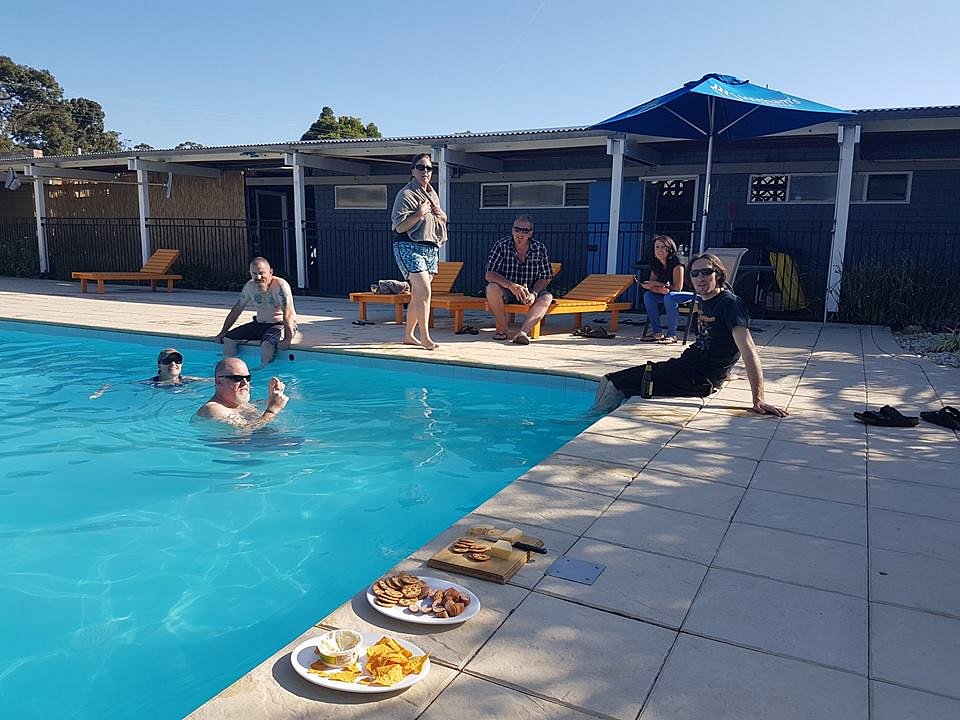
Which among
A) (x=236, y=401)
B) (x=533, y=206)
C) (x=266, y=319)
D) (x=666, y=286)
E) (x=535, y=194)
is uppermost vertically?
(x=535, y=194)

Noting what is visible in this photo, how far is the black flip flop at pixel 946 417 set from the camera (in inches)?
166

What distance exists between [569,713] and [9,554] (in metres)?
3.06

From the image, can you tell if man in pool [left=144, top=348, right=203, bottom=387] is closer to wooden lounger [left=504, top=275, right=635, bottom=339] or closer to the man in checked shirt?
the man in checked shirt

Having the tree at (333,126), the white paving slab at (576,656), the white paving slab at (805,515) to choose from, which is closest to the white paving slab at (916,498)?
the white paving slab at (805,515)

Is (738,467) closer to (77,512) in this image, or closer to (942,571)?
(942,571)

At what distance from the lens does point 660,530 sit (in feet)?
8.69

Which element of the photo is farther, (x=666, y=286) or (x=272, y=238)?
(x=272, y=238)

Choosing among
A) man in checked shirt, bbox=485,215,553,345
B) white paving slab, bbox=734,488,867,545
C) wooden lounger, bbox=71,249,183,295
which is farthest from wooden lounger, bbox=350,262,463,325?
wooden lounger, bbox=71,249,183,295

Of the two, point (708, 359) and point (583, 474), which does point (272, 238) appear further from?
point (583, 474)

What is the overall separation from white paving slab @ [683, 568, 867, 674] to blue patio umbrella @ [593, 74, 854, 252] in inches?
224

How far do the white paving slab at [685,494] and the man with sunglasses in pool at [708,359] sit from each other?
1.39 metres

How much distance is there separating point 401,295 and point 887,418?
235 inches

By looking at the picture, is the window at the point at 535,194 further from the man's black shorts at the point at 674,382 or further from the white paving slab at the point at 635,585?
the white paving slab at the point at 635,585

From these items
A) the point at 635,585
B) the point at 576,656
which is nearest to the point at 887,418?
the point at 635,585
